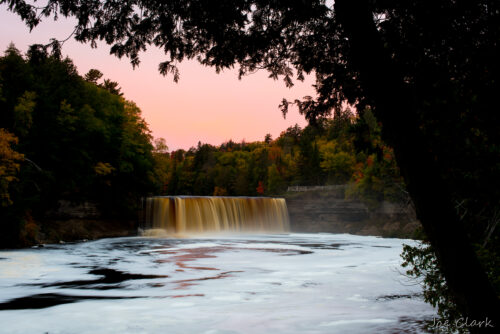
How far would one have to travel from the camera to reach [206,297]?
10812 millimetres

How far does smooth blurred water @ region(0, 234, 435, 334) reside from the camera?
8125mm

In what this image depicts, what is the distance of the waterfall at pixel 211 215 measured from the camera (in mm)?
40062

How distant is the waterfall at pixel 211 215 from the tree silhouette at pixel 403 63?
110ft

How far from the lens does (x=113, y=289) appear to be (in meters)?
12.3

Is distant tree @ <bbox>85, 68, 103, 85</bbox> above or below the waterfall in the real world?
above

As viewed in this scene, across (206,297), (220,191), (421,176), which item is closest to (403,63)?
(421,176)

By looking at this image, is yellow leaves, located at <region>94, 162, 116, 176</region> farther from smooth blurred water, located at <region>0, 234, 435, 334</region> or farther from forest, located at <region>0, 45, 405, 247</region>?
smooth blurred water, located at <region>0, 234, 435, 334</region>

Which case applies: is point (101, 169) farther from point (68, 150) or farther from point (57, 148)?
point (57, 148)

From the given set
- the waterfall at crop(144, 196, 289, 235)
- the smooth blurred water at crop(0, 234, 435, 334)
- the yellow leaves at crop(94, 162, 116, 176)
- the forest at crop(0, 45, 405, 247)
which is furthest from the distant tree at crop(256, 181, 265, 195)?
the smooth blurred water at crop(0, 234, 435, 334)

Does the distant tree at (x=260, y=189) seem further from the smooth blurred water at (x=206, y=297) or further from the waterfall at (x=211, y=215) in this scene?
the smooth blurred water at (x=206, y=297)

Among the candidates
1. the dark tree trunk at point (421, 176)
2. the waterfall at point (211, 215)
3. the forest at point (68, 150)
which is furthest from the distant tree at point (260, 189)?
the dark tree trunk at point (421, 176)

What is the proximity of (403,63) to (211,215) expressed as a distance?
125ft

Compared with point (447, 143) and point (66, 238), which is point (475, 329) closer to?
point (447, 143)

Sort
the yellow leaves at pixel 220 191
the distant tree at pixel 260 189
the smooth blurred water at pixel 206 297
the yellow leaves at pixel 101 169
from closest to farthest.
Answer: the smooth blurred water at pixel 206 297
the yellow leaves at pixel 101 169
the distant tree at pixel 260 189
the yellow leaves at pixel 220 191
